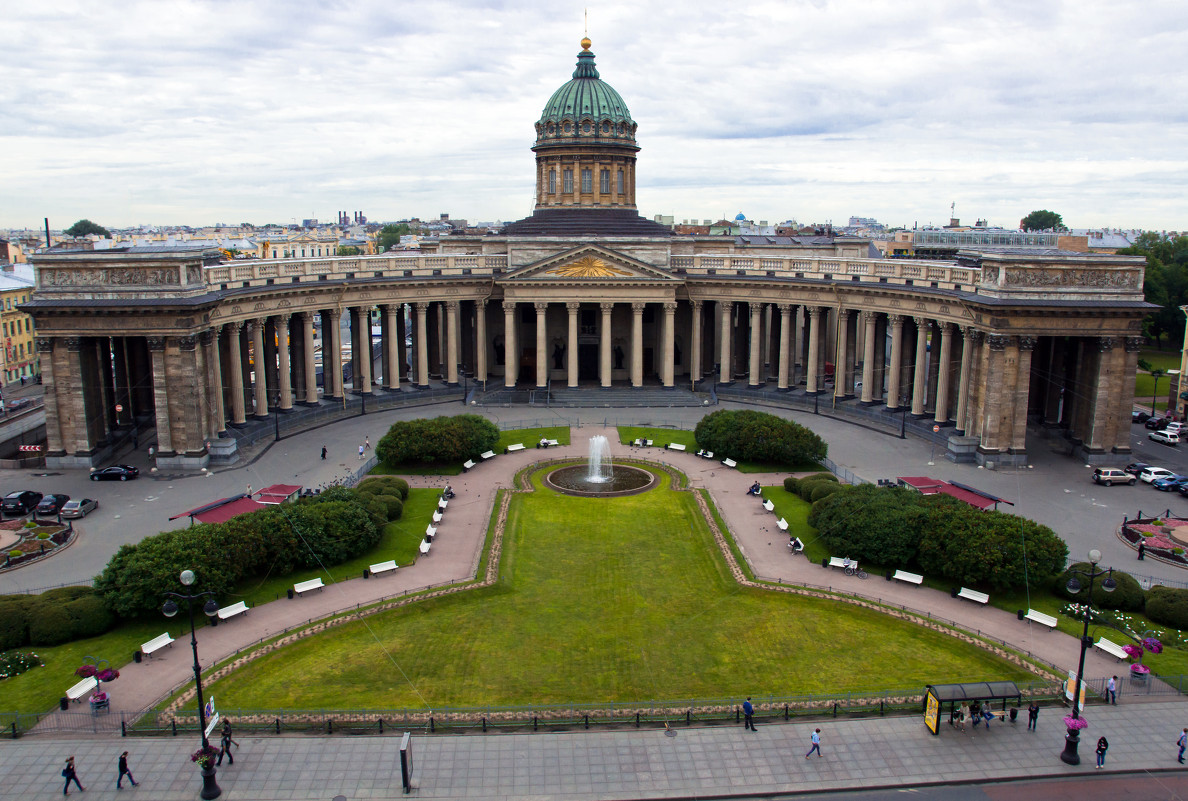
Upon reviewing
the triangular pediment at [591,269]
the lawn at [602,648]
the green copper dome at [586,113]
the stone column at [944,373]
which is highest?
the green copper dome at [586,113]

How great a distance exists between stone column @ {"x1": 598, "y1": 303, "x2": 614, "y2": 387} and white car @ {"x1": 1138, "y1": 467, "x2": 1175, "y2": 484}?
4465 cm

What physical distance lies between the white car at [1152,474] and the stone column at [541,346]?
49426mm

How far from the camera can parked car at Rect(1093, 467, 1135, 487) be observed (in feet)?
187

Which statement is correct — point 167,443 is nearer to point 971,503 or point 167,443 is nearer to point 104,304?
point 104,304

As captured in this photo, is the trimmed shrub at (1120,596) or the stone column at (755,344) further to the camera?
the stone column at (755,344)

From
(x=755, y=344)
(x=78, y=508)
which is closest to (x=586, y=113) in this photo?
(x=755, y=344)

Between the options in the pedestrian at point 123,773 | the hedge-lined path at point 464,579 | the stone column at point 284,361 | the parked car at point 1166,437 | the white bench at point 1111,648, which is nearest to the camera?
the pedestrian at point 123,773

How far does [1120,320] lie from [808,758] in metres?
46.1

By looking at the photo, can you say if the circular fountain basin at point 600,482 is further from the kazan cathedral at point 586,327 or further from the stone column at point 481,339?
the stone column at point 481,339

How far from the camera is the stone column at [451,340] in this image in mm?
85938

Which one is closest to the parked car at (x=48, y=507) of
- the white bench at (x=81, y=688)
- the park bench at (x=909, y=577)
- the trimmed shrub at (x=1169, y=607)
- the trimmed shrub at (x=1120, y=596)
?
the white bench at (x=81, y=688)

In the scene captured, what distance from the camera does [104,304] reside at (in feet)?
191

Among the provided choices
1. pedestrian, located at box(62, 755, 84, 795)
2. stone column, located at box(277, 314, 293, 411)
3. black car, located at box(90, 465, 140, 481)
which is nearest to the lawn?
pedestrian, located at box(62, 755, 84, 795)


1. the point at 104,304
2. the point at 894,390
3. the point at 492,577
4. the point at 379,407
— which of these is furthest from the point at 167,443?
the point at 894,390
